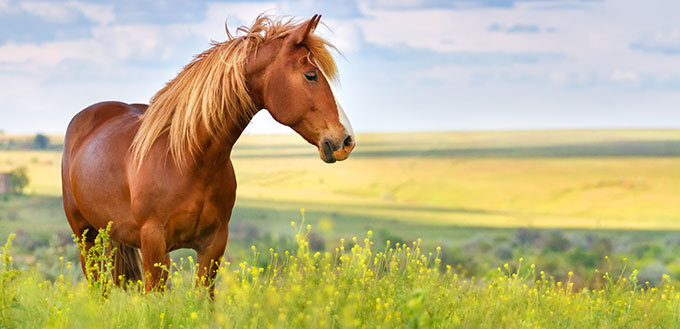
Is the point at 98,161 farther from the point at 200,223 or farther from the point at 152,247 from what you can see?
the point at 200,223

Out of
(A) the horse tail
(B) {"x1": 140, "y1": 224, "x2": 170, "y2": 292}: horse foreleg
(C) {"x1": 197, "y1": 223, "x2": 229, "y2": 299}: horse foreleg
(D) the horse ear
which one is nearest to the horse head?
(D) the horse ear

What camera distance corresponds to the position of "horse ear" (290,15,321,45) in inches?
236

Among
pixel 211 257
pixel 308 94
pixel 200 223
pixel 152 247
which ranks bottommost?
pixel 211 257

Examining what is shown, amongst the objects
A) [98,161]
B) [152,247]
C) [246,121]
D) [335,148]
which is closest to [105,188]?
[98,161]

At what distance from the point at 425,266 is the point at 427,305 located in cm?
130

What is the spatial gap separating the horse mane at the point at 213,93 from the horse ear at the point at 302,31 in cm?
7

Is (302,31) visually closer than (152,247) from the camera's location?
Yes

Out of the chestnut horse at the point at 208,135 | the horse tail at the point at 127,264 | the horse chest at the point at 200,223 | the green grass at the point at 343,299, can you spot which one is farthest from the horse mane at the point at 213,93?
the horse tail at the point at 127,264

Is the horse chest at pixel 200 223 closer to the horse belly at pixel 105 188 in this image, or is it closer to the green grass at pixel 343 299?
the green grass at pixel 343 299

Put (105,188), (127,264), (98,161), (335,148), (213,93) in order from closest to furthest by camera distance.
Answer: (335,148) < (213,93) < (105,188) < (98,161) < (127,264)

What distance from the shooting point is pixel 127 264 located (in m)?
8.02

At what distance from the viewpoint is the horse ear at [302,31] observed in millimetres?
6000

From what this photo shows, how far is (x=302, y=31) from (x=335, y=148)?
3.19 feet

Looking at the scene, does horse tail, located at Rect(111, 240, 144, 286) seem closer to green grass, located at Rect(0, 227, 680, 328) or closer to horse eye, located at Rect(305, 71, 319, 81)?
green grass, located at Rect(0, 227, 680, 328)
